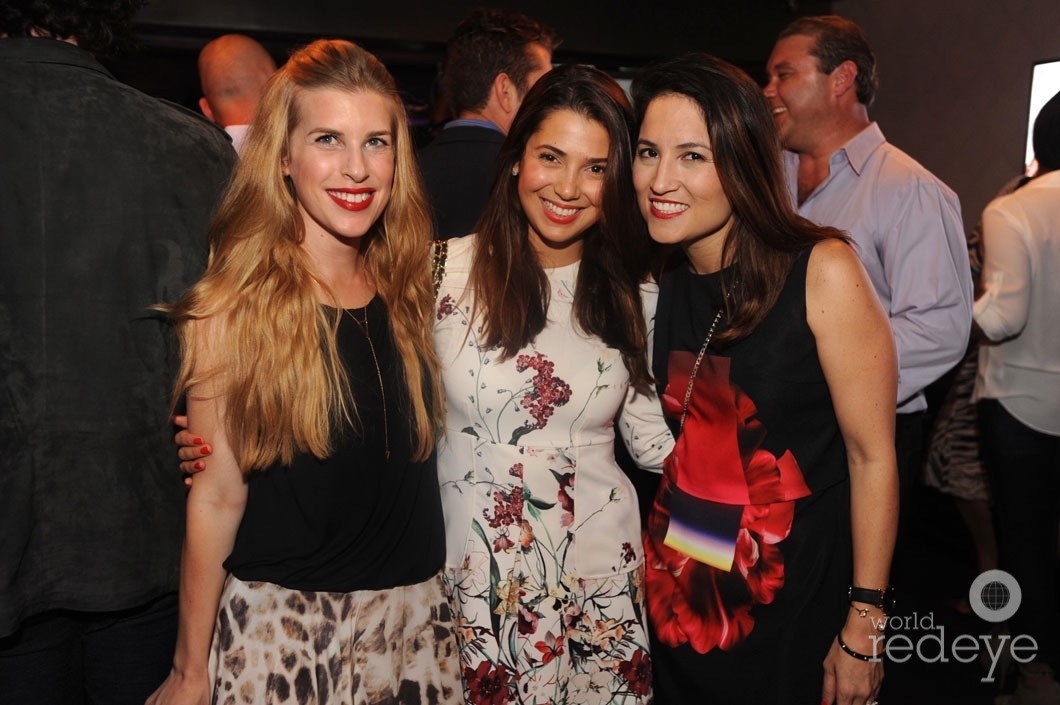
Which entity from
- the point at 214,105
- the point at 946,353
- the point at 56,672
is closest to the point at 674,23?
the point at 214,105

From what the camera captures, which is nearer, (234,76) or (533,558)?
(533,558)

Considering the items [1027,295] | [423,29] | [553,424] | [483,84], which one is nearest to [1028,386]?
[1027,295]

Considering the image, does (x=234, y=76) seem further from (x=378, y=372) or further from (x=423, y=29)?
(x=378, y=372)

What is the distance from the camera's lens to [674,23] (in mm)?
6102

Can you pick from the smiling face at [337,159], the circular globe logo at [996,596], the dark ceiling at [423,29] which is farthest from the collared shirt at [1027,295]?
the dark ceiling at [423,29]

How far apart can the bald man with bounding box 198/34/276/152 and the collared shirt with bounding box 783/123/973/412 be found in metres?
2.30

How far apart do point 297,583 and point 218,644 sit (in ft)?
0.53

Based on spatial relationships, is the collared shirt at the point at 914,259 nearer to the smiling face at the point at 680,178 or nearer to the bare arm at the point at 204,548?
the smiling face at the point at 680,178

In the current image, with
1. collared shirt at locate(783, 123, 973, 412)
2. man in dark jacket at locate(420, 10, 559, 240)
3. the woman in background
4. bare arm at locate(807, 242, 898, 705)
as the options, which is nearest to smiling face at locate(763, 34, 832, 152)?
collared shirt at locate(783, 123, 973, 412)

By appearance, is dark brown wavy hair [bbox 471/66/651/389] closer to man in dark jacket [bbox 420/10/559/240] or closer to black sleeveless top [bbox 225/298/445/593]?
black sleeveless top [bbox 225/298/445/593]

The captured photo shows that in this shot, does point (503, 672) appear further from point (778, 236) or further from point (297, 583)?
point (778, 236)

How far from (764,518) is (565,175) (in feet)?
2.66

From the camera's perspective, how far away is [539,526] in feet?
6.03

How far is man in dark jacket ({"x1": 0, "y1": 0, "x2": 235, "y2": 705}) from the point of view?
1562mm
